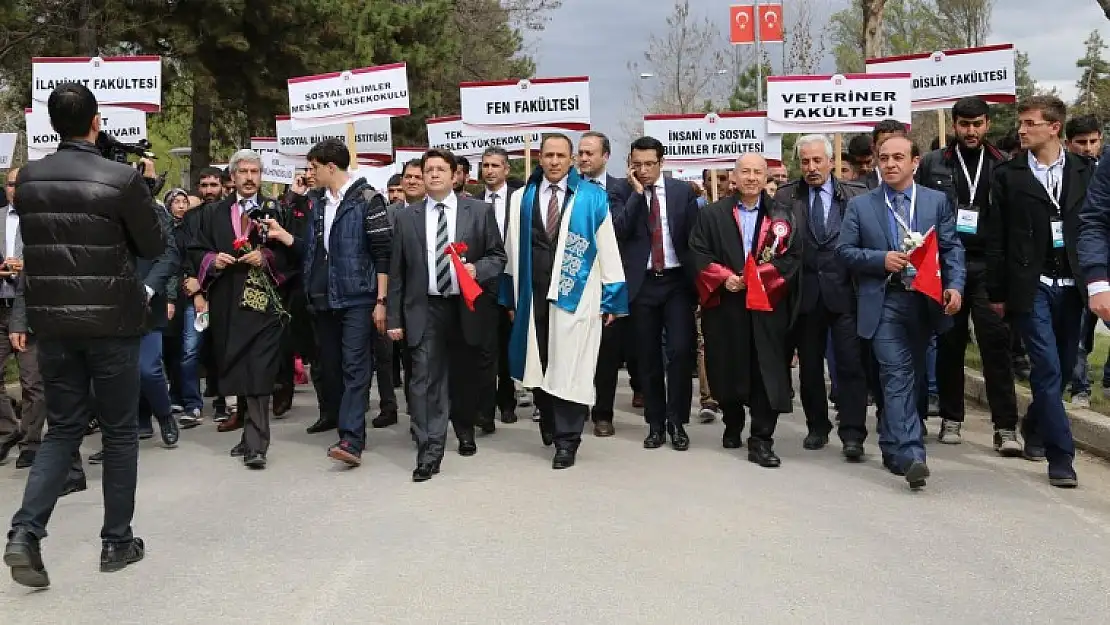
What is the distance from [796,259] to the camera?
816 centimetres

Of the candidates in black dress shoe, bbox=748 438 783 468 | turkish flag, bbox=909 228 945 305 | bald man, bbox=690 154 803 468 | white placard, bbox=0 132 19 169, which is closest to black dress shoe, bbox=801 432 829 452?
bald man, bbox=690 154 803 468

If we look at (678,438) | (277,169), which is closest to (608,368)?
(678,438)

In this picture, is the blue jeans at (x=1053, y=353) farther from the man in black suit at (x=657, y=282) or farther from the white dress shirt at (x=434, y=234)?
the white dress shirt at (x=434, y=234)

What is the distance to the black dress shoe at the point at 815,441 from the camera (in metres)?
8.55

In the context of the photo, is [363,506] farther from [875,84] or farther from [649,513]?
[875,84]

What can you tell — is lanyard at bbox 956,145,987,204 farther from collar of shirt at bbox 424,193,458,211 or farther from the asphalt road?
collar of shirt at bbox 424,193,458,211

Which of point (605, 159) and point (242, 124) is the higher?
point (242, 124)

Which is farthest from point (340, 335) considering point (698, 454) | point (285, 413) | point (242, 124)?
point (242, 124)

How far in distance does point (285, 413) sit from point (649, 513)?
16.7ft

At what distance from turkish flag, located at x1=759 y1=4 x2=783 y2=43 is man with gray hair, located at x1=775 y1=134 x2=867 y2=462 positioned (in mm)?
27817

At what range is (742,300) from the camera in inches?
325

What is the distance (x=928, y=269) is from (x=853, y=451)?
146 cm

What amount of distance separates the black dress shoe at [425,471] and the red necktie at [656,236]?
7.24ft

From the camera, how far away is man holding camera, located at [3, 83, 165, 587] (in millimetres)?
5332
